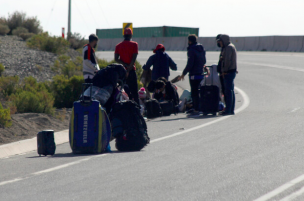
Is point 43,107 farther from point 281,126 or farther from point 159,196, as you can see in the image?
point 159,196

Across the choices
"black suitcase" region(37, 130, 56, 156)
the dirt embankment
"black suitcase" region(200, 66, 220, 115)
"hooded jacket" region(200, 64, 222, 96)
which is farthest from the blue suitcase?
"hooded jacket" region(200, 64, 222, 96)

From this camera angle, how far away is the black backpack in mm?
8422

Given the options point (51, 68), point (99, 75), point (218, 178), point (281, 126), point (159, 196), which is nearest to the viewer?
point (159, 196)

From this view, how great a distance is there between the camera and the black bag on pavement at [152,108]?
1276 centimetres

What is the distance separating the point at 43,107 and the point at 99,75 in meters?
3.83

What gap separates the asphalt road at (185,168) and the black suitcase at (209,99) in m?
1.33

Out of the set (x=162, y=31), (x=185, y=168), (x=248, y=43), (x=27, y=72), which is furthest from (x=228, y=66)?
(x=162, y=31)

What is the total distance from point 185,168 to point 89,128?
2024 millimetres

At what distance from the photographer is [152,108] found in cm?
1280

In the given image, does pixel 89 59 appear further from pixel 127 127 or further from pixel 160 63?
pixel 160 63

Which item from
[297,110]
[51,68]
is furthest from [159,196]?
[51,68]

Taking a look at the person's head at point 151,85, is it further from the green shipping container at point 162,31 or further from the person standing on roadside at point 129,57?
the green shipping container at point 162,31

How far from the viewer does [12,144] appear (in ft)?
30.1

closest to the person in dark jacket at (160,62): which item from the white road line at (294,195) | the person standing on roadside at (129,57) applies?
the person standing on roadside at (129,57)
